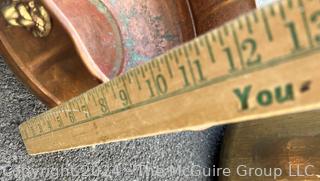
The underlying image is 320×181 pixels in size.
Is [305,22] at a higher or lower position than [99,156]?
higher

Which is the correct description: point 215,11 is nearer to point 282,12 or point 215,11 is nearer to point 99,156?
point 99,156

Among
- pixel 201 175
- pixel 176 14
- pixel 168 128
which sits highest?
pixel 176 14

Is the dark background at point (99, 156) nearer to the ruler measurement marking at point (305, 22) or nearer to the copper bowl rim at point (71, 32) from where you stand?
the copper bowl rim at point (71, 32)

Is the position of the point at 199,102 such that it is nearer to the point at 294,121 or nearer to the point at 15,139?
the point at 15,139

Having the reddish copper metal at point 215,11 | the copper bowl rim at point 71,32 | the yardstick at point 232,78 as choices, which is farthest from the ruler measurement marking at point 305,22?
the reddish copper metal at point 215,11

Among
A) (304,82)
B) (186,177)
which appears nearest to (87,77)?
(304,82)

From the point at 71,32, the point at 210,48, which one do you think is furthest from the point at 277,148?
the point at 210,48
